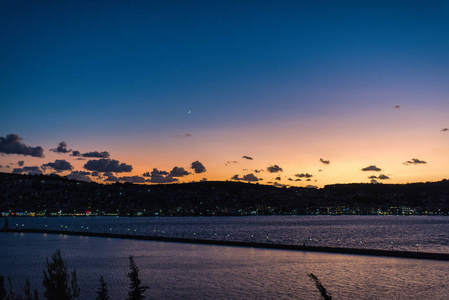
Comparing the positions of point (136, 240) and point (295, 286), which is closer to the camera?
point (295, 286)

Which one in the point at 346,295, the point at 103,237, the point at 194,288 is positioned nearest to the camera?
the point at 346,295

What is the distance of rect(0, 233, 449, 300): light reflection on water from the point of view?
24.2 m

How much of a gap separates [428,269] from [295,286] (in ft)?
40.3

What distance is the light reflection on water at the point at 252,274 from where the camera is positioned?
24.2 m

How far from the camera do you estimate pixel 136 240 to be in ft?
Result: 220

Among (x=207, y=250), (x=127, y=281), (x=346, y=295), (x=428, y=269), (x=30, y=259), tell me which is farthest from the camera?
(x=207, y=250)

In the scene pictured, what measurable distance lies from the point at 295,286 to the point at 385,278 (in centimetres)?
679

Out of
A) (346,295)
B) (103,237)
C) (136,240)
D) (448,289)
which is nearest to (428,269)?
(448,289)

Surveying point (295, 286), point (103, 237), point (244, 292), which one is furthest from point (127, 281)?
point (103, 237)

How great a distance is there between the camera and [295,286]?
26.2 metres

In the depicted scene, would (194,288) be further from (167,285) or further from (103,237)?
(103,237)

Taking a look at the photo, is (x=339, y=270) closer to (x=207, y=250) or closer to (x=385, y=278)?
(x=385, y=278)

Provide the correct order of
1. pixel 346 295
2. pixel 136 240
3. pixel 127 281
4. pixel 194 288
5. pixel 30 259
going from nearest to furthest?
pixel 346 295 < pixel 194 288 < pixel 127 281 < pixel 30 259 < pixel 136 240

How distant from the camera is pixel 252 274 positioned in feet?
100
